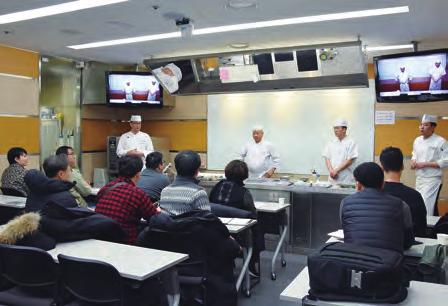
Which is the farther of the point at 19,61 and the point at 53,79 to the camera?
the point at 53,79

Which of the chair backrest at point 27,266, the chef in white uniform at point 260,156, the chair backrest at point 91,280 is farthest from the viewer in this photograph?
the chef in white uniform at point 260,156

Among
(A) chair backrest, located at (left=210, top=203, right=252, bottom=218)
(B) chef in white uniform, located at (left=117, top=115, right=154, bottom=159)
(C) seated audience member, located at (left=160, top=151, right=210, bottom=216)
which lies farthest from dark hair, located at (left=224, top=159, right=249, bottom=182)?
(B) chef in white uniform, located at (left=117, top=115, right=154, bottom=159)

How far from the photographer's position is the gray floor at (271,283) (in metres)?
3.54

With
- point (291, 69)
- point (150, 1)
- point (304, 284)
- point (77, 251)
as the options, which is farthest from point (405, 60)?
point (77, 251)

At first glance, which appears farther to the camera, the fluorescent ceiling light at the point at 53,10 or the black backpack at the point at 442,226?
the fluorescent ceiling light at the point at 53,10

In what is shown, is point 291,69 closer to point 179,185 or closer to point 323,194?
point 323,194

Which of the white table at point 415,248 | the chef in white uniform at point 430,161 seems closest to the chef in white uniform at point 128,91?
the chef in white uniform at point 430,161

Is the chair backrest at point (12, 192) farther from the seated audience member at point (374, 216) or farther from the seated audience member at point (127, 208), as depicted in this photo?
the seated audience member at point (374, 216)

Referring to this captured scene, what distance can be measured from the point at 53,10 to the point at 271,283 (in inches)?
134

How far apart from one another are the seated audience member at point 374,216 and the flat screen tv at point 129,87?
4.84 meters

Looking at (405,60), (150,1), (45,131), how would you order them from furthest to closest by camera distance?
(45,131), (405,60), (150,1)

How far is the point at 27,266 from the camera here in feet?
7.61

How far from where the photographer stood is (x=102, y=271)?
208 cm

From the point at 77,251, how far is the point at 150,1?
2347 millimetres
